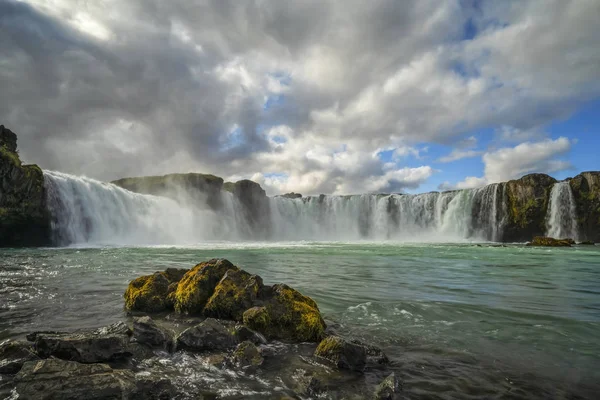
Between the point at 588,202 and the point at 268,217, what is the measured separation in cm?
5969

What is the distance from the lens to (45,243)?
38969 mm

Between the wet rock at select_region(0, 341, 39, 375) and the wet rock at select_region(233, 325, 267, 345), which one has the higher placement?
the wet rock at select_region(0, 341, 39, 375)

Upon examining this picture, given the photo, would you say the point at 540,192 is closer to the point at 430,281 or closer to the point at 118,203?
the point at 430,281

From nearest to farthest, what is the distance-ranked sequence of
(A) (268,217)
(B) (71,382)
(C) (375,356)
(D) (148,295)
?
1. (B) (71,382)
2. (C) (375,356)
3. (D) (148,295)
4. (A) (268,217)

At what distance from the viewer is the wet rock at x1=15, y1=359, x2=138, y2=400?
3.48m

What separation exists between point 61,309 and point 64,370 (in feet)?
18.1

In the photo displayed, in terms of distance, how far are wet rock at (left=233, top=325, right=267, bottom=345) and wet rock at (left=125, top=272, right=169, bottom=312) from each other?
3.28 meters

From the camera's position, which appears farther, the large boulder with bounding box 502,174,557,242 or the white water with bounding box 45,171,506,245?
the large boulder with bounding box 502,174,557,242

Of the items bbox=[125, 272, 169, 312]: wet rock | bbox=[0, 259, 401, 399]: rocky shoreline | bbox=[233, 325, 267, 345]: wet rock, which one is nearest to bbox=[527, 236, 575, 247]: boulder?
bbox=[0, 259, 401, 399]: rocky shoreline

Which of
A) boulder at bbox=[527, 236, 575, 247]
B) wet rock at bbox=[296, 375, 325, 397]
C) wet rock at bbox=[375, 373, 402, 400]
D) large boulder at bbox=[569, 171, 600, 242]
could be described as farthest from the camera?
large boulder at bbox=[569, 171, 600, 242]

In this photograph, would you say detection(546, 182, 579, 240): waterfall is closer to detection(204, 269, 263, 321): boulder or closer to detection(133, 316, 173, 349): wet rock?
detection(204, 269, 263, 321): boulder

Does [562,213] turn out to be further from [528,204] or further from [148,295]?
[148,295]

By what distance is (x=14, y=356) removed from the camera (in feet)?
15.1

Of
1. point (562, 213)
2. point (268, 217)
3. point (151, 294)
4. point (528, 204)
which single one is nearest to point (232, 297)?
point (151, 294)
